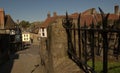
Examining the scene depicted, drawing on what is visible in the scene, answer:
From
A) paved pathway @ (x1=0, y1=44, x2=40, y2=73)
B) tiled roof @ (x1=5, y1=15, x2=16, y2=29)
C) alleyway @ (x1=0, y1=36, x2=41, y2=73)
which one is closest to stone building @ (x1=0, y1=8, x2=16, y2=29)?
tiled roof @ (x1=5, y1=15, x2=16, y2=29)

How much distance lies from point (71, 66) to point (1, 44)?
18.9m

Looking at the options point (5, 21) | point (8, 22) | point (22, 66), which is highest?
point (5, 21)

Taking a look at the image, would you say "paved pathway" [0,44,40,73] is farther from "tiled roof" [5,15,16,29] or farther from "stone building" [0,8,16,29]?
"tiled roof" [5,15,16,29]

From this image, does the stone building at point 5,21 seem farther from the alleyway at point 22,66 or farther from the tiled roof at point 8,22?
the alleyway at point 22,66

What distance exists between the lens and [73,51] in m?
4.86

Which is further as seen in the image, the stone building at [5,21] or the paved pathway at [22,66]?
the stone building at [5,21]

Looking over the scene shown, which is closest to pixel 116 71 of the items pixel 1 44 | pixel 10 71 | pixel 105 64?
pixel 105 64

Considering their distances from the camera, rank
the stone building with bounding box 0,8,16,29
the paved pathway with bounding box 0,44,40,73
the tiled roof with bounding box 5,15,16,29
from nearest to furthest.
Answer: the paved pathway with bounding box 0,44,40,73 → the stone building with bounding box 0,8,16,29 → the tiled roof with bounding box 5,15,16,29

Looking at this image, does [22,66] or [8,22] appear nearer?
[22,66]

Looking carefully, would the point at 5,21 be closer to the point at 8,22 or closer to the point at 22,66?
the point at 8,22

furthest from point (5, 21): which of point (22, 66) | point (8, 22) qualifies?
point (22, 66)

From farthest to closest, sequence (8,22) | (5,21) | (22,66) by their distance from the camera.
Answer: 1. (8,22)
2. (5,21)
3. (22,66)

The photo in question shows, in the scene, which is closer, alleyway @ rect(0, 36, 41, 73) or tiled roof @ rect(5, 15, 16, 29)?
alleyway @ rect(0, 36, 41, 73)

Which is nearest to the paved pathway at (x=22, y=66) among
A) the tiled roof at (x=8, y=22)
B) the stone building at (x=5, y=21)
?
the stone building at (x=5, y=21)
